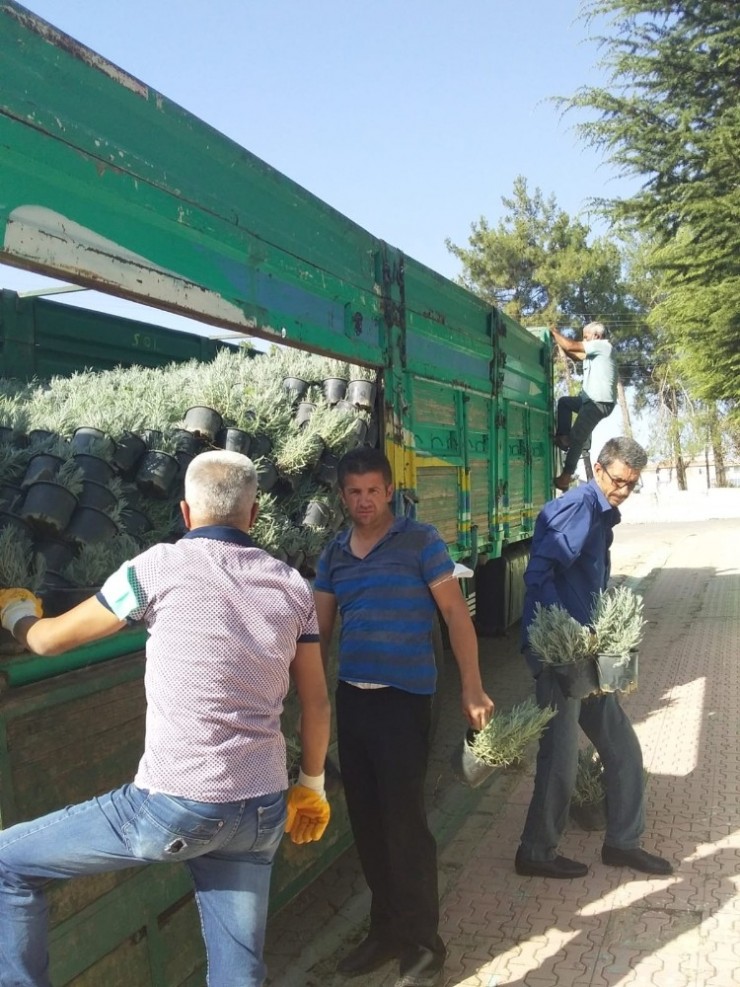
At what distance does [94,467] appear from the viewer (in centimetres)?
302

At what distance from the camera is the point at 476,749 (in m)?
2.91

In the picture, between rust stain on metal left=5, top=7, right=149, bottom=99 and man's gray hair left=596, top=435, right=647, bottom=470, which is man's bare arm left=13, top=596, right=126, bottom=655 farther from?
man's gray hair left=596, top=435, right=647, bottom=470

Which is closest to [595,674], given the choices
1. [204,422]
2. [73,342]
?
[204,422]

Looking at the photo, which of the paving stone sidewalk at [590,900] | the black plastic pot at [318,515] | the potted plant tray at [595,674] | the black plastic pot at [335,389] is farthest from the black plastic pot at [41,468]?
the potted plant tray at [595,674]

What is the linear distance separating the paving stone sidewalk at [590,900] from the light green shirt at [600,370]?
2.45 meters

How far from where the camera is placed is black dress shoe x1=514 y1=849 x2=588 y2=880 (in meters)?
3.46

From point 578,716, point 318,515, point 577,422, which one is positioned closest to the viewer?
point 578,716

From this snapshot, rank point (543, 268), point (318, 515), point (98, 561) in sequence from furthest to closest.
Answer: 1. point (543, 268)
2. point (318, 515)
3. point (98, 561)

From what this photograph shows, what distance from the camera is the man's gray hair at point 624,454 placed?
3455mm

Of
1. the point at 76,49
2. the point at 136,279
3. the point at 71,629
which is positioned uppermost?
the point at 76,49

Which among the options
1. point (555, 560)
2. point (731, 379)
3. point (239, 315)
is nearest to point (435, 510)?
point (555, 560)

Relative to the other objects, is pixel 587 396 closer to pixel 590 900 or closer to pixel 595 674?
pixel 595 674

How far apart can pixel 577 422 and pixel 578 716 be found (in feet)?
13.5

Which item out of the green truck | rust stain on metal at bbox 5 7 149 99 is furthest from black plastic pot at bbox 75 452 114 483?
rust stain on metal at bbox 5 7 149 99
